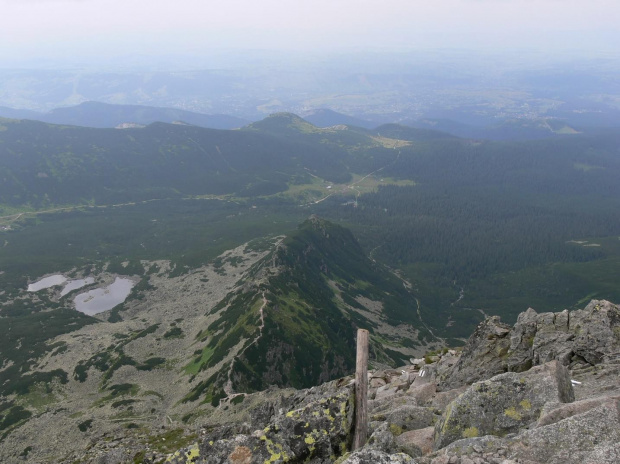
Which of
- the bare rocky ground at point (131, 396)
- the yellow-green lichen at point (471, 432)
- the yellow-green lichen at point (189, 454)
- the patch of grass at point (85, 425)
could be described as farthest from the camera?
the patch of grass at point (85, 425)

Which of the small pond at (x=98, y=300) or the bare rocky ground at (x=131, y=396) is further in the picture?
the small pond at (x=98, y=300)

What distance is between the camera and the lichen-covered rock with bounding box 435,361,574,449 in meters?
20.4

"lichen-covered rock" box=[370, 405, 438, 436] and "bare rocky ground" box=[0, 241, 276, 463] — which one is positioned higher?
"lichen-covered rock" box=[370, 405, 438, 436]

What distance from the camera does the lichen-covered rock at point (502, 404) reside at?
2041 cm

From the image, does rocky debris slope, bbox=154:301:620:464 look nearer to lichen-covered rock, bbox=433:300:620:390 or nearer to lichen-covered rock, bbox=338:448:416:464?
lichen-covered rock, bbox=338:448:416:464

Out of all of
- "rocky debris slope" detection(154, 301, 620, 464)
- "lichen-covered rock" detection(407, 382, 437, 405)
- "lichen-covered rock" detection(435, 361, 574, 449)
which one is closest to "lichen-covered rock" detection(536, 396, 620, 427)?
"rocky debris slope" detection(154, 301, 620, 464)

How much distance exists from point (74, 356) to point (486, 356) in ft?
404

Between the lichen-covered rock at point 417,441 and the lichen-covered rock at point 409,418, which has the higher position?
the lichen-covered rock at point 417,441

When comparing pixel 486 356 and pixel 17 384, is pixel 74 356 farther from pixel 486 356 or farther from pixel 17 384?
pixel 486 356

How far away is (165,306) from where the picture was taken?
168875 millimetres

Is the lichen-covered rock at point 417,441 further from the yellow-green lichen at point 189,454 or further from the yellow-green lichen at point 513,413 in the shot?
the yellow-green lichen at point 189,454

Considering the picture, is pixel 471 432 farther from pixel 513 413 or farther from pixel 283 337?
pixel 283 337

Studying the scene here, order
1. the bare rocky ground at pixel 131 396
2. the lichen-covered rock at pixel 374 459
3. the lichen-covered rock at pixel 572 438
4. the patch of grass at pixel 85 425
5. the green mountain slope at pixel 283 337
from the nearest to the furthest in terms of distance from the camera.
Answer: the lichen-covered rock at pixel 374 459
the lichen-covered rock at pixel 572 438
the bare rocky ground at pixel 131 396
the patch of grass at pixel 85 425
the green mountain slope at pixel 283 337

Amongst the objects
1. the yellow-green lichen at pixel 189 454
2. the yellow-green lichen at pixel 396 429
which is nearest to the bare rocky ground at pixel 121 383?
the yellow-green lichen at pixel 189 454
